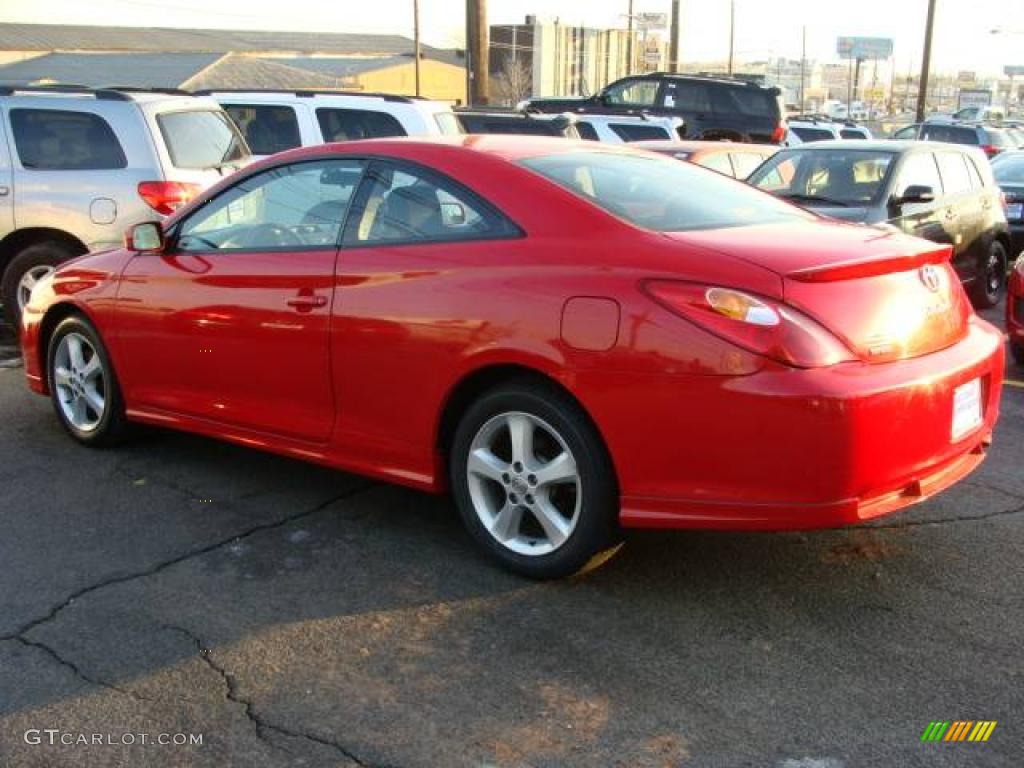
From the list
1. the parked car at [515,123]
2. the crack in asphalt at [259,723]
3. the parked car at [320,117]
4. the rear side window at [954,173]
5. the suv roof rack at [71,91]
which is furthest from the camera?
the parked car at [515,123]

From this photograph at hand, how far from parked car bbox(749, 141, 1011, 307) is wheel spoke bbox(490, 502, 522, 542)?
5.22 metres

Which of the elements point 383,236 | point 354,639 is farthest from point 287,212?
point 354,639

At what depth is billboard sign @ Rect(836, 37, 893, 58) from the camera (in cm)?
10925

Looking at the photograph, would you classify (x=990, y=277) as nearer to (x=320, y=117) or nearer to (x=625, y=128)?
(x=320, y=117)

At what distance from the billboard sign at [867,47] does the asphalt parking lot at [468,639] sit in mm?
114095

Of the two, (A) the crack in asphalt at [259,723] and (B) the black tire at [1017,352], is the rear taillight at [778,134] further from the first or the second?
(A) the crack in asphalt at [259,723]

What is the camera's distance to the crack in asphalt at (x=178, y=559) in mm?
3604

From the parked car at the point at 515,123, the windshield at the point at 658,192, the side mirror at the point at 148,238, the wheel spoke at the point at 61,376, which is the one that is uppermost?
the windshield at the point at 658,192

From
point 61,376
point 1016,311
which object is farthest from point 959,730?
point 1016,311

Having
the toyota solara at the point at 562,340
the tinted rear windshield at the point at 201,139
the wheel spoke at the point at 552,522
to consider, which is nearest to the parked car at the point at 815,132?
the tinted rear windshield at the point at 201,139

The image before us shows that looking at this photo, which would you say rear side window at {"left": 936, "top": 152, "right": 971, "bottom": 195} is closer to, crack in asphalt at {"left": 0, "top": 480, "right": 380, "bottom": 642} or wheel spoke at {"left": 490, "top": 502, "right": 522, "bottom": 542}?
crack in asphalt at {"left": 0, "top": 480, "right": 380, "bottom": 642}

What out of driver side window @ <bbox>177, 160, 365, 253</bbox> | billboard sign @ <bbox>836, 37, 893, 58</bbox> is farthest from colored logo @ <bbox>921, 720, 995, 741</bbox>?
billboard sign @ <bbox>836, 37, 893, 58</bbox>

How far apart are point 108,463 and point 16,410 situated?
1356 millimetres

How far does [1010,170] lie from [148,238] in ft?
40.6
